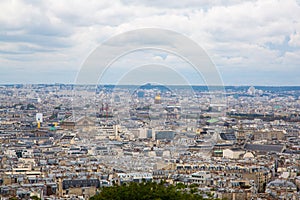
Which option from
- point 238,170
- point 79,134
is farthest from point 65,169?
point 79,134

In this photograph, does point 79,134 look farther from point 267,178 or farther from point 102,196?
point 102,196

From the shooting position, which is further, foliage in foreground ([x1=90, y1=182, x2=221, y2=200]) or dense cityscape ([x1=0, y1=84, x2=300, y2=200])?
dense cityscape ([x1=0, y1=84, x2=300, y2=200])

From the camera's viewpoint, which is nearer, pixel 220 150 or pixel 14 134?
pixel 220 150

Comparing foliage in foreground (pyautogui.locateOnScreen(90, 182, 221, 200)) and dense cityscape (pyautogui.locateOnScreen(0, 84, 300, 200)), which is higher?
foliage in foreground (pyautogui.locateOnScreen(90, 182, 221, 200))

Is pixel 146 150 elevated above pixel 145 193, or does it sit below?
below
